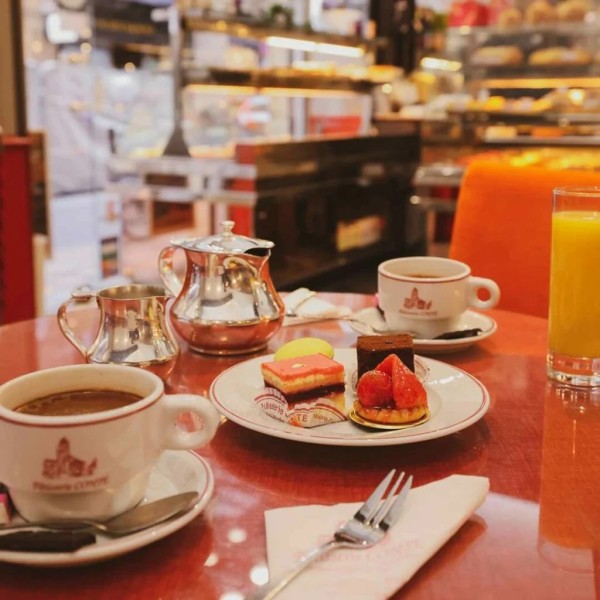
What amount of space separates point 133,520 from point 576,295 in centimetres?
75

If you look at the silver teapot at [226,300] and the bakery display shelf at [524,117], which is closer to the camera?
the silver teapot at [226,300]

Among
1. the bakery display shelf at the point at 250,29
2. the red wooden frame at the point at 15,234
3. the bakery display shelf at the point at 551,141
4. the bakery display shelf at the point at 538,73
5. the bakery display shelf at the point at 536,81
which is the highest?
the bakery display shelf at the point at 250,29

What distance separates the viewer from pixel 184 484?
2.60 ft

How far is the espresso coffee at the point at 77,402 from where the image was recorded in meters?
0.78

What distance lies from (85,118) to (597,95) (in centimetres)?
446

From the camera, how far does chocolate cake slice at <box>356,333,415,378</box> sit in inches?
40.0

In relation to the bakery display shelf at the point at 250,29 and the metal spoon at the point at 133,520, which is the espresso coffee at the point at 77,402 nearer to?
the metal spoon at the point at 133,520

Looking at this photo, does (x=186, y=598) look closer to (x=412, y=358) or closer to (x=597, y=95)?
(x=412, y=358)

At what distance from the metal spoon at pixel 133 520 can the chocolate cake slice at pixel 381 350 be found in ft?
1.14

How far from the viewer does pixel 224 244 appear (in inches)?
52.2

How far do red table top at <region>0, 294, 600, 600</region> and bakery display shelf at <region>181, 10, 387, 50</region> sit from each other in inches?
143

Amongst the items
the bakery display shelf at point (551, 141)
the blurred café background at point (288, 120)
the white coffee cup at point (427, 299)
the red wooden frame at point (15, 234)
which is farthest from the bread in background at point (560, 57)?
the white coffee cup at point (427, 299)

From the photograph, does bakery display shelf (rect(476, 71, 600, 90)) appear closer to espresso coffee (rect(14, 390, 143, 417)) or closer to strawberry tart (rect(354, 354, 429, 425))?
strawberry tart (rect(354, 354, 429, 425))

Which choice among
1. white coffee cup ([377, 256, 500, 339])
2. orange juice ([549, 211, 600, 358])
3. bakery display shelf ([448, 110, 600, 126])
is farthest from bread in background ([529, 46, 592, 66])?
orange juice ([549, 211, 600, 358])
